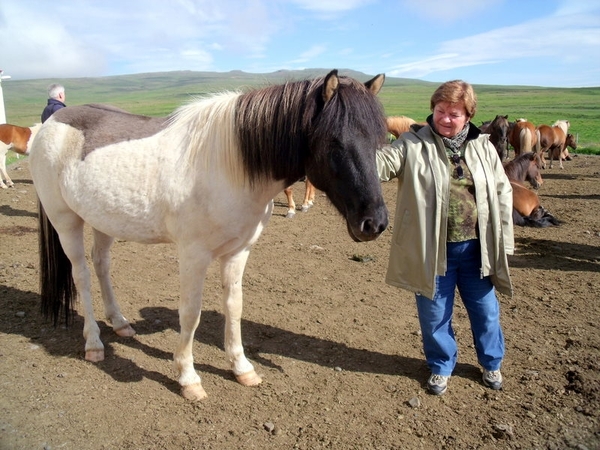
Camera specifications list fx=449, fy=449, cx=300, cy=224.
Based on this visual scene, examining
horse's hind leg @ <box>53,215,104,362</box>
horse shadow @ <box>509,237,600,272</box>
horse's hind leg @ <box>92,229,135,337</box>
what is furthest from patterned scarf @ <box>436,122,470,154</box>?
horse shadow @ <box>509,237,600,272</box>

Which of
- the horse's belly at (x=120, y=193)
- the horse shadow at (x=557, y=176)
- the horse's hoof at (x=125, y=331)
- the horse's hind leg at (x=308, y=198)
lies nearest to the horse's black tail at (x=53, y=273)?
the horse's hoof at (x=125, y=331)

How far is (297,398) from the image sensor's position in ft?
11.1

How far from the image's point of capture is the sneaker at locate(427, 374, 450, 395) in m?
3.38

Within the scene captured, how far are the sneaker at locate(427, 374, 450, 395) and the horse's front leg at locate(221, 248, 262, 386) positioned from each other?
1.32 metres

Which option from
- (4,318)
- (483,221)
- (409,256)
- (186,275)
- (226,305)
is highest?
(483,221)

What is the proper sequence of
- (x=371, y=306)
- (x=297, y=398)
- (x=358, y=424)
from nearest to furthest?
(x=358, y=424) < (x=297, y=398) < (x=371, y=306)

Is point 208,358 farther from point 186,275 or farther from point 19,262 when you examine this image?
point 19,262

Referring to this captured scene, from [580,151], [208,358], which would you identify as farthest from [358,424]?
[580,151]

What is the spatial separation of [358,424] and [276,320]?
176 cm

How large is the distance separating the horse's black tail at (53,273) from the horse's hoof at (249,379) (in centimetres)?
200

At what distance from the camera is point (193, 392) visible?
3.36m

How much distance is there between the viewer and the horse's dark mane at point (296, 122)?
251 cm

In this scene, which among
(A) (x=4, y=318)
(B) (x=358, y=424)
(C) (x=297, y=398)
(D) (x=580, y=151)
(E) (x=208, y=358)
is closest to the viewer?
(B) (x=358, y=424)

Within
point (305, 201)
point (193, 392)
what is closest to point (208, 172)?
point (193, 392)
